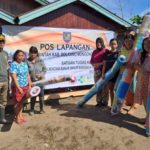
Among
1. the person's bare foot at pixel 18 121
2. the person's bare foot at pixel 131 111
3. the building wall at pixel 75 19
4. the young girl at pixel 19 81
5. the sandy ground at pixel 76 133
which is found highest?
the building wall at pixel 75 19

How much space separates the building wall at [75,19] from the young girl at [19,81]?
7.70 ft

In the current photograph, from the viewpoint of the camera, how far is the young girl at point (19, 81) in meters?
7.99

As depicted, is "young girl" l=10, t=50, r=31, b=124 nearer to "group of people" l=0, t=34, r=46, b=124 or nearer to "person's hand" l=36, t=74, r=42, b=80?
"group of people" l=0, t=34, r=46, b=124

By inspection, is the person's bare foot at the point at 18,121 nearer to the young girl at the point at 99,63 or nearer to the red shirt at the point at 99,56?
the young girl at the point at 99,63

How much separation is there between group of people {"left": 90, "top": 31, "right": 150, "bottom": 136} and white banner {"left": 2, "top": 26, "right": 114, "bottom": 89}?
1.79 metres

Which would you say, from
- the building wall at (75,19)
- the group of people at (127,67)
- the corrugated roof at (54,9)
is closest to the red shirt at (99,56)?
the group of people at (127,67)

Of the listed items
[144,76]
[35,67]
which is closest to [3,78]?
[35,67]

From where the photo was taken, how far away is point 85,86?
1169cm

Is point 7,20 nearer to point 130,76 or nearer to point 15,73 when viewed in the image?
point 15,73

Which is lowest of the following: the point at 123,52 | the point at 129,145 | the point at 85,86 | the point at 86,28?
the point at 129,145

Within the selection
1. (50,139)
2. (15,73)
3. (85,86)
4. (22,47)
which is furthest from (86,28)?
(50,139)

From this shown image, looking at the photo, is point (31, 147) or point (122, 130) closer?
point (31, 147)

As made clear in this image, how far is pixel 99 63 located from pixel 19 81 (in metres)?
2.07

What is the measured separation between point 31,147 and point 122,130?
188 cm
